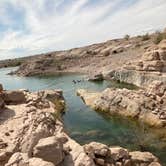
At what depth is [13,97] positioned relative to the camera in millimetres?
24344

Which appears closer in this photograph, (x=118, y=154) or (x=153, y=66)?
(x=118, y=154)

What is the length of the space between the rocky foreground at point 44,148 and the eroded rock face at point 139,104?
1068 centimetres

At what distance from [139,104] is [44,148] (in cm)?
1865

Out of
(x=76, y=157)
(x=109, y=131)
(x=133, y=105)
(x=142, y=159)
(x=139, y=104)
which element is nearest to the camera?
(x=76, y=157)

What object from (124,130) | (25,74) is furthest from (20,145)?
(25,74)

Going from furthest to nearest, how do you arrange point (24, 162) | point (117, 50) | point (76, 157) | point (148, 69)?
point (117, 50), point (148, 69), point (76, 157), point (24, 162)

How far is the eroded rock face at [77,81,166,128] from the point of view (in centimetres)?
2803

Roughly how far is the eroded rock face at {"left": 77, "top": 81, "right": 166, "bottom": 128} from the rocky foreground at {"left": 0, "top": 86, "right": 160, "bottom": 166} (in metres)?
10.7

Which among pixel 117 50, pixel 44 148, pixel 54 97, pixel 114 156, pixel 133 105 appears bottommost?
pixel 54 97

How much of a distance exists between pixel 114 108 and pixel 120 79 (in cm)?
2455

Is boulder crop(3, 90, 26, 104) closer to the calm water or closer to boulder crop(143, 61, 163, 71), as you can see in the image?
the calm water

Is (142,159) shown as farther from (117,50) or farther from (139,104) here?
(117,50)

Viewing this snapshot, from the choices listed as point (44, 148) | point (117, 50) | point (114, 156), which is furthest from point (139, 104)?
point (117, 50)

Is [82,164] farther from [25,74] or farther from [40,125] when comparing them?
[25,74]
